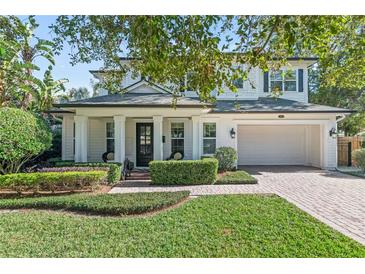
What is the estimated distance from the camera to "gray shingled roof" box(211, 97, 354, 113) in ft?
46.9

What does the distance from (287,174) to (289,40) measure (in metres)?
11.0

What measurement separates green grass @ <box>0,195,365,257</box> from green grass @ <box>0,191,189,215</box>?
427 mm

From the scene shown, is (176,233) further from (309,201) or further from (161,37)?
(309,201)

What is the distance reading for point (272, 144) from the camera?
695 inches

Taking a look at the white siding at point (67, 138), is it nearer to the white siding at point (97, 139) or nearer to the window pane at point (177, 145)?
the white siding at point (97, 139)

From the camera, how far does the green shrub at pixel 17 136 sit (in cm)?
913

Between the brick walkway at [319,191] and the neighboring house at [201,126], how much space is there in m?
2.89

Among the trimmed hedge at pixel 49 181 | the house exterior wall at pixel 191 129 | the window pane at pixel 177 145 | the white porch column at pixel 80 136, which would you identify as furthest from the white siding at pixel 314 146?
the white porch column at pixel 80 136

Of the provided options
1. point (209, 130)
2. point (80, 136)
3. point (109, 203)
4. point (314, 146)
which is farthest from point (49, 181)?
point (314, 146)

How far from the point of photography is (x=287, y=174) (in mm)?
13375

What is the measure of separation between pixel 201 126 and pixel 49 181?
780 cm

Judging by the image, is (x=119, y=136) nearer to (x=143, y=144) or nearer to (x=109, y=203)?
(x=143, y=144)

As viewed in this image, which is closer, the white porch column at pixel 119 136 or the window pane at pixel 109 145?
the white porch column at pixel 119 136
